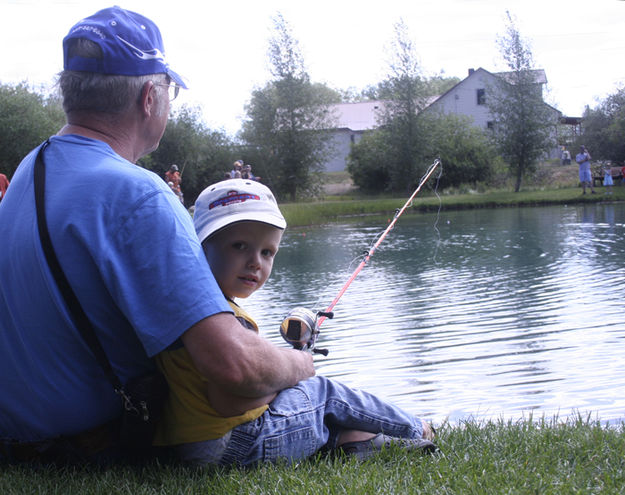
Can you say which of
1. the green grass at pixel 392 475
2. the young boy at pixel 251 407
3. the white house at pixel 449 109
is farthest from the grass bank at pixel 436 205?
the green grass at pixel 392 475

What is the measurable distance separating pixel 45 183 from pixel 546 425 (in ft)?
7.03

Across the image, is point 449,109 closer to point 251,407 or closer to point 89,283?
point 251,407

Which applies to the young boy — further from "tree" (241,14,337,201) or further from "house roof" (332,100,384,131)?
"house roof" (332,100,384,131)

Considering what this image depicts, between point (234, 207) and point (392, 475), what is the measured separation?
38.9 inches

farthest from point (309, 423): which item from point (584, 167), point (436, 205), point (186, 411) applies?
point (584, 167)

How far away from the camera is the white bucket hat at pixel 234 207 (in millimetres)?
2404

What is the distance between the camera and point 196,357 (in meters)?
1.84

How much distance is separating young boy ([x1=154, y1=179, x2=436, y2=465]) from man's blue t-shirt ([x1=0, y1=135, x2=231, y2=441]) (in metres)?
0.19

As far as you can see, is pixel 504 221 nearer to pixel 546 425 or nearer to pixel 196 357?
pixel 546 425

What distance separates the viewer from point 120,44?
2.02 metres

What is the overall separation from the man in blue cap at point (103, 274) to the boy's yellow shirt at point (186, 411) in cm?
8

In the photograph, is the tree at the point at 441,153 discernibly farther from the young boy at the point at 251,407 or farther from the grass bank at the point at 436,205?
the young boy at the point at 251,407

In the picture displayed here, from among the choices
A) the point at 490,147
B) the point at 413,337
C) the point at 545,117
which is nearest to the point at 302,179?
the point at 490,147

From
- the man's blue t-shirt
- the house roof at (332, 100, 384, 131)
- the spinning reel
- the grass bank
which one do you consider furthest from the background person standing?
the house roof at (332, 100, 384, 131)
